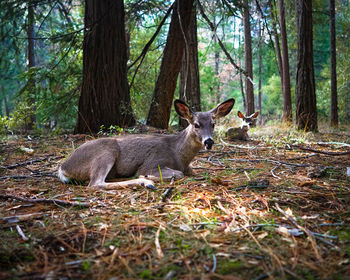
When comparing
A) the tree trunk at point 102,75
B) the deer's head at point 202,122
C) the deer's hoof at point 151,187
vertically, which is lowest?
the deer's hoof at point 151,187

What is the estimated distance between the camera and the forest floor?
161 cm

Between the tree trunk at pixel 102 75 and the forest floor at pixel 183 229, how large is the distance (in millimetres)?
3199

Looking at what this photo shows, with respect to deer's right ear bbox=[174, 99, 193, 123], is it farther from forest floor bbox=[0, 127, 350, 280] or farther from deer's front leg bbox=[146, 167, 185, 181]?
forest floor bbox=[0, 127, 350, 280]

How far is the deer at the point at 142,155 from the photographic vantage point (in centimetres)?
382

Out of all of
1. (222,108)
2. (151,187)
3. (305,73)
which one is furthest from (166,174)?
(305,73)

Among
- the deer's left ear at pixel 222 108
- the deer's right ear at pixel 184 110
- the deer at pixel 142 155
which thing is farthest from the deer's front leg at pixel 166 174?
the deer's left ear at pixel 222 108

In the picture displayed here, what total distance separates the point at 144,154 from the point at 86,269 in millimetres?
2677

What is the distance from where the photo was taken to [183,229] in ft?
6.91

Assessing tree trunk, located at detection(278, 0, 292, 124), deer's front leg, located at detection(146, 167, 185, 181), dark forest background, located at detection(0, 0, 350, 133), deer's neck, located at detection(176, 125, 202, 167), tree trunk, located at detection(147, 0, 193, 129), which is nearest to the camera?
deer's front leg, located at detection(146, 167, 185, 181)

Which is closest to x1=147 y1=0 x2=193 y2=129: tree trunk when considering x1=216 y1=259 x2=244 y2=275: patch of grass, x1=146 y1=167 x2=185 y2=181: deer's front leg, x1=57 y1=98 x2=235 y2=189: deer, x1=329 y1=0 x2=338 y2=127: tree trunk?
x1=57 y1=98 x2=235 y2=189: deer

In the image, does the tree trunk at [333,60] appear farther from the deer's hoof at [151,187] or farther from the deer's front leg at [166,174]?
the deer's hoof at [151,187]

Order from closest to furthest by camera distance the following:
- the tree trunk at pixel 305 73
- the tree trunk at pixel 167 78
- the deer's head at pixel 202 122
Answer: the deer's head at pixel 202 122 < the tree trunk at pixel 167 78 < the tree trunk at pixel 305 73

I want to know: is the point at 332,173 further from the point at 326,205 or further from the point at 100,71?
the point at 100,71

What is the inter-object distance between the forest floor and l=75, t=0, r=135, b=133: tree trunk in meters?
3.20
